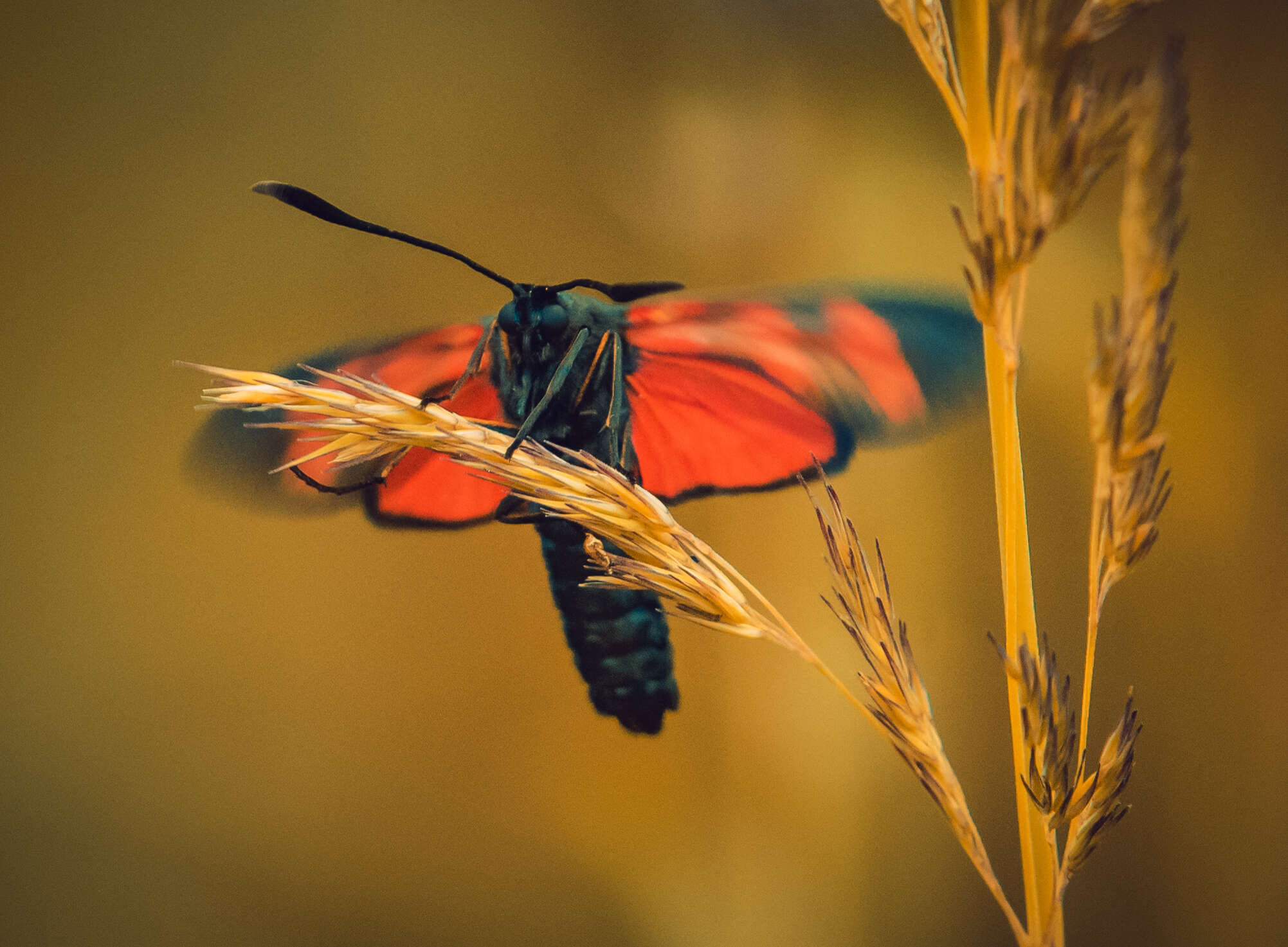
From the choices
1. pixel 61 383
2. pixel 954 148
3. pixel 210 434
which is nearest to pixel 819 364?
pixel 954 148

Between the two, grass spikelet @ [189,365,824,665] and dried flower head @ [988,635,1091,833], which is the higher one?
grass spikelet @ [189,365,824,665]

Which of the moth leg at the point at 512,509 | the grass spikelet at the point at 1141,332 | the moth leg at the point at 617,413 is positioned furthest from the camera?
the moth leg at the point at 512,509

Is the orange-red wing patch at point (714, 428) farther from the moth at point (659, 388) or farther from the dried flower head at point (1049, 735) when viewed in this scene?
the dried flower head at point (1049, 735)

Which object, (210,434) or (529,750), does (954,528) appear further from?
(210,434)

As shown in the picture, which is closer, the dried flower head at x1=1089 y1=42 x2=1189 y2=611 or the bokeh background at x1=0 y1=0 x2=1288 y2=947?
the dried flower head at x1=1089 y1=42 x2=1189 y2=611

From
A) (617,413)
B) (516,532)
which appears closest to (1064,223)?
(617,413)

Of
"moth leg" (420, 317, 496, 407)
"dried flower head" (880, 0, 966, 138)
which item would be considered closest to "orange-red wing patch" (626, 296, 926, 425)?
"moth leg" (420, 317, 496, 407)

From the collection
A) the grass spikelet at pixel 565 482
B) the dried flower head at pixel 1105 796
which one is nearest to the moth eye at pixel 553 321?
the grass spikelet at pixel 565 482

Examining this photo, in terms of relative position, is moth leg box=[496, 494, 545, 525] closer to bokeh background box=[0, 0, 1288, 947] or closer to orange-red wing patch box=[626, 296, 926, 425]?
bokeh background box=[0, 0, 1288, 947]

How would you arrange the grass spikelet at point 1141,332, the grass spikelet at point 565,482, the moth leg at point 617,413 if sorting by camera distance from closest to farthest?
the grass spikelet at point 1141,332 < the grass spikelet at point 565,482 < the moth leg at point 617,413
